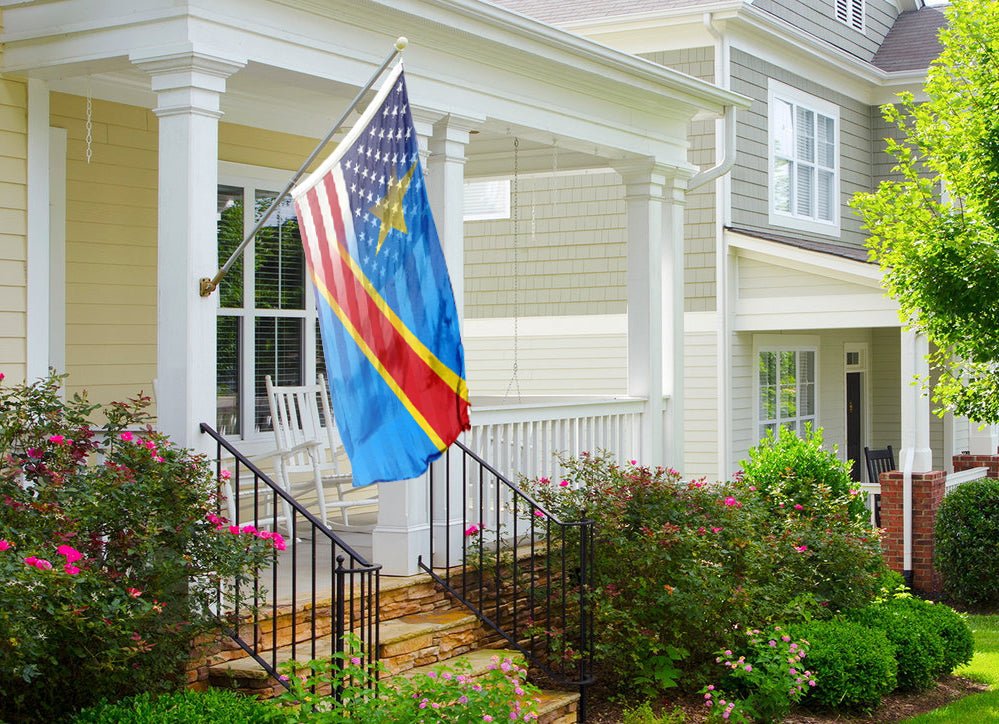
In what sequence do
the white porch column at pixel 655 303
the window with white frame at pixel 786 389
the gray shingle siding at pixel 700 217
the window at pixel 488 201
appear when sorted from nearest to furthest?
the white porch column at pixel 655 303 < the gray shingle siding at pixel 700 217 < the window with white frame at pixel 786 389 < the window at pixel 488 201

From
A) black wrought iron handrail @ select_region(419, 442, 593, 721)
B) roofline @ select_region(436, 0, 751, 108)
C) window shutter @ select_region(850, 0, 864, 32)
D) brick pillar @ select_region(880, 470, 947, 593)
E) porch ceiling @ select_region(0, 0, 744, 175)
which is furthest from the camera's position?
window shutter @ select_region(850, 0, 864, 32)

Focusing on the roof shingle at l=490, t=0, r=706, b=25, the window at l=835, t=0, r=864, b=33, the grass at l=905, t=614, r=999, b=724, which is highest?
the window at l=835, t=0, r=864, b=33

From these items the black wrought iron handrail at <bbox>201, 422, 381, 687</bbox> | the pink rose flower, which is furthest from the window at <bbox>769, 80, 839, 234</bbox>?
the pink rose flower

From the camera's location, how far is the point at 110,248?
8.30m

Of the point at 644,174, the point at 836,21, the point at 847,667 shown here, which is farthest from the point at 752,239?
the point at 847,667

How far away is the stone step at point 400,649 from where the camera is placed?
5.97m

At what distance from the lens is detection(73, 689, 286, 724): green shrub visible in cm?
498

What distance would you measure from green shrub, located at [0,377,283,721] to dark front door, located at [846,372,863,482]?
14077 millimetres

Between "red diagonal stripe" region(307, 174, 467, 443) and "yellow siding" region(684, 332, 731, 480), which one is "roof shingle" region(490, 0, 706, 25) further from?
"red diagonal stripe" region(307, 174, 467, 443)

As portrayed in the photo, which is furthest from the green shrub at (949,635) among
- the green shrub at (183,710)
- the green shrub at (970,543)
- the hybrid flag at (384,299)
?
the green shrub at (183,710)

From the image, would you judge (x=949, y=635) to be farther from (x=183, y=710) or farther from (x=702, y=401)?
(x=183, y=710)

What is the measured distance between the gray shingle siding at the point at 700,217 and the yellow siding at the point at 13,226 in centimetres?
888

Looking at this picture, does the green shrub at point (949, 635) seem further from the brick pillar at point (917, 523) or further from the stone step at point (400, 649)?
the stone step at point (400, 649)

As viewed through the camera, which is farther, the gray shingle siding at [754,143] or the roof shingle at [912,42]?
the roof shingle at [912,42]
